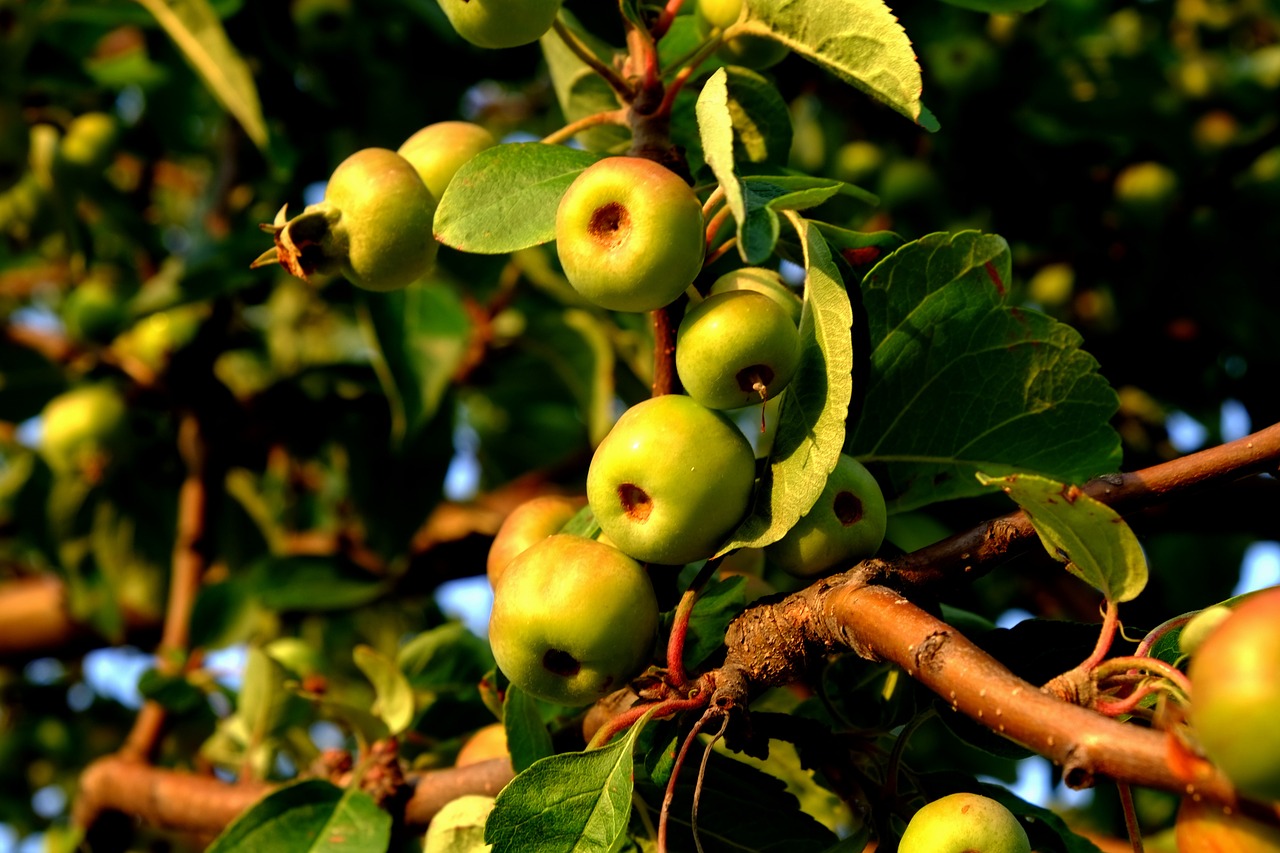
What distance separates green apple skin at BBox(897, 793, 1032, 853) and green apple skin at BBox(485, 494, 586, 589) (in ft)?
1.39

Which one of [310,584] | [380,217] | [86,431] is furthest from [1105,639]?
[86,431]

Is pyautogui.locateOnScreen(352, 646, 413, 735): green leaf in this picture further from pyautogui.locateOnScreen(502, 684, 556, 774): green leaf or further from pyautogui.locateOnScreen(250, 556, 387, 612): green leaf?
pyautogui.locateOnScreen(250, 556, 387, 612): green leaf

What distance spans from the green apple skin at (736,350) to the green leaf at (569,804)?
266mm

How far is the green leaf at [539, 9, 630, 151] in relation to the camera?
1.20 meters

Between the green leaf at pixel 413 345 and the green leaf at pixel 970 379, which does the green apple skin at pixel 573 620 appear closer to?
the green leaf at pixel 970 379

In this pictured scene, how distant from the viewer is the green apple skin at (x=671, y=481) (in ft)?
2.86

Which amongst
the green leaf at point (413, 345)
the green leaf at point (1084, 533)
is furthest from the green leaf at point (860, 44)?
the green leaf at point (413, 345)

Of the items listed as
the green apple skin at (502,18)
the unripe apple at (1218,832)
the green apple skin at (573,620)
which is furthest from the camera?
the green apple skin at (502,18)

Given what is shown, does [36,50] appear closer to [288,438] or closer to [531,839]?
[288,438]

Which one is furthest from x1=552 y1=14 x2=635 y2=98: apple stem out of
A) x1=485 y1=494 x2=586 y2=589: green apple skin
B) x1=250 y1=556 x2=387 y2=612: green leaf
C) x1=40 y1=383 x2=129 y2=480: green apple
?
x1=40 y1=383 x2=129 y2=480: green apple

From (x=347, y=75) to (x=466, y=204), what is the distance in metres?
1.74

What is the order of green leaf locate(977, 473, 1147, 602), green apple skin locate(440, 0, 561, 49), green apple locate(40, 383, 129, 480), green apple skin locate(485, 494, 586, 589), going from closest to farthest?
1. green leaf locate(977, 473, 1147, 602)
2. green apple skin locate(440, 0, 561, 49)
3. green apple skin locate(485, 494, 586, 589)
4. green apple locate(40, 383, 129, 480)

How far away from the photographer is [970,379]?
1031 millimetres

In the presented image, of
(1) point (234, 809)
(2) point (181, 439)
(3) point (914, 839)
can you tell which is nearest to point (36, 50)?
(2) point (181, 439)
